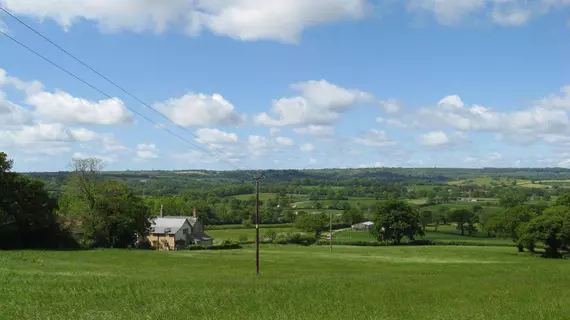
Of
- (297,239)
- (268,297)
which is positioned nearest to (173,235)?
(297,239)

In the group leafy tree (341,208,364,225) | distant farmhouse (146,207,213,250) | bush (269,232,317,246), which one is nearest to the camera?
distant farmhouse (146,207,213,250)

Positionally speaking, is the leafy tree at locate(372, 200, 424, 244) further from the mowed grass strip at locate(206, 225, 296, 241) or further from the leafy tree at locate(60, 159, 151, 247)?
the leafy tree at locate(60, 159, 151, 247)

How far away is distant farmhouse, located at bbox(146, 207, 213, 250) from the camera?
113 metres

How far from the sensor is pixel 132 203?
279ft

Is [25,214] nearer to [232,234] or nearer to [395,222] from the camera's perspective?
[395,222]

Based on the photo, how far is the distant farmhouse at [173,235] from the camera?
372 ft

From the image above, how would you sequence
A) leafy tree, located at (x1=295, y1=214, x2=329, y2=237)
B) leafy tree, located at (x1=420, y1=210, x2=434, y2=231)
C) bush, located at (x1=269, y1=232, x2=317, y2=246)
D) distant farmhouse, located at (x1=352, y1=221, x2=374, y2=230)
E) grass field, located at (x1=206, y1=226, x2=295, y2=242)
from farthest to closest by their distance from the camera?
distant farmhouse, located at (x1=352, y1=221, x2=374, y2=230) < leafy tree, located at (x1=420, y1=210, x2=434, y2=231) < leafy tree, located at (x1=295, y1=214, x2=329, y2=237) < grass field, located at (x1=206, y1=226, x2=295, y2=242) < bush, located at (x1=269, y1=232, x2=317, y2=246)

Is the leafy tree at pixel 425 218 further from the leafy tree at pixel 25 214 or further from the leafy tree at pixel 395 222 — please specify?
the leafy tree at pixel 25 214

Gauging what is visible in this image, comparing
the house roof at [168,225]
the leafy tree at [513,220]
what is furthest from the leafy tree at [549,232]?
the house roof at [168,225]

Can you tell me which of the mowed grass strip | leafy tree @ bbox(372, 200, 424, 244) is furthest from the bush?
leafy tree @ bbox(372, 200, 424, 244)

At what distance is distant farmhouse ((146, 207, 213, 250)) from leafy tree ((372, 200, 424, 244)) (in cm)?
3755

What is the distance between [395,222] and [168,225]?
4966 cm

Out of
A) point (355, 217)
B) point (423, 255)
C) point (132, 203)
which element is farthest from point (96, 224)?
point (355, 217)

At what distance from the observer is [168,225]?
117062mm
